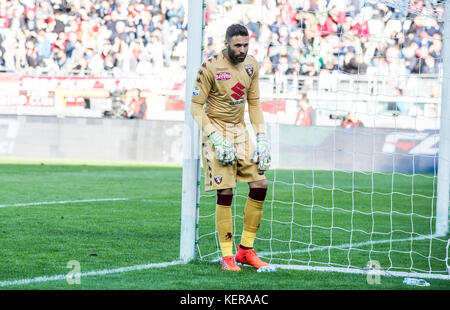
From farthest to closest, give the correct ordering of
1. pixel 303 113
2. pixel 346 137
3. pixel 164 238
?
pixel 303 113
pixel 346 137
pixel 164 238

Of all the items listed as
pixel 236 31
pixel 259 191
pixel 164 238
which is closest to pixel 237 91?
pixel 236 31

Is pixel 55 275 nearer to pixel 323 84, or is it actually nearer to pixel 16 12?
pixel 323 84

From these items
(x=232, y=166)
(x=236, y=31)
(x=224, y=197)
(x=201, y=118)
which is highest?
(x=236, y=31)

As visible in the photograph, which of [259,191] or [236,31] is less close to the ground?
[236,31]

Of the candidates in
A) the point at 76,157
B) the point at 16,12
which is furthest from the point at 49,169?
the point at 16,12

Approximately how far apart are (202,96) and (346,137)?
39.3ft

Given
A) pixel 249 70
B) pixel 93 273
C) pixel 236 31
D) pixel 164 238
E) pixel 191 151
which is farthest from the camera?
pixel 164 238

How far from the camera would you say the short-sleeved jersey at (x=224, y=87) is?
5.30 meters

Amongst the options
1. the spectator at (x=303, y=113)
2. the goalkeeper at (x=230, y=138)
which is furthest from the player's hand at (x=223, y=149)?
the spectator at (x=303, y=113)

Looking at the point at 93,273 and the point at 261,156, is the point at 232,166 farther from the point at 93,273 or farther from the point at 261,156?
the point at 93,273

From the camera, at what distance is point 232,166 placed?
5.32 m

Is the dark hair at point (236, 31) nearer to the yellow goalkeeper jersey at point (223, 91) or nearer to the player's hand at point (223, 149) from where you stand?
the yellow goalkeeper jersey at point (223, 91)

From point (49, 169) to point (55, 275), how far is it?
1119 cm

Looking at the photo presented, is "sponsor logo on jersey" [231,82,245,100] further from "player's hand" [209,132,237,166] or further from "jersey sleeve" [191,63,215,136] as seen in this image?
"player's hand" [209,132,237,166]
